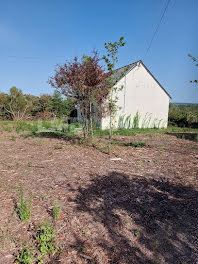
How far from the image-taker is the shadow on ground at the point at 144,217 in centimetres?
185

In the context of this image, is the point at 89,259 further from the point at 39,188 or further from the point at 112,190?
the point at 39,188

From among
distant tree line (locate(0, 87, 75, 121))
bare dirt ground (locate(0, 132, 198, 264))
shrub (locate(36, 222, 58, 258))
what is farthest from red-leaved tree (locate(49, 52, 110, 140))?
distant tree line (locate(0, 87, 75, 121))

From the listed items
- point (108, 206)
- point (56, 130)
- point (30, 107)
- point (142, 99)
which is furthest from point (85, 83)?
point (30, 107)

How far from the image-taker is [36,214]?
239 cm

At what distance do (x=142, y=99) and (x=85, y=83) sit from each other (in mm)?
8559

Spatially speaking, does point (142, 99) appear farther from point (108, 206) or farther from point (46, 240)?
point (46, 240)

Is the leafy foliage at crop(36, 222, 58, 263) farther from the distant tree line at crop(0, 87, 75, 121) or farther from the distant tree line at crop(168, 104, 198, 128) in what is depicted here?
the distant tree line at crop(168, 104, 198, 128)

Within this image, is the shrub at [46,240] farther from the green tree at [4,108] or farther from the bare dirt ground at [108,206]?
the green tree at [4,108]

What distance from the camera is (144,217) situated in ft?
7.96

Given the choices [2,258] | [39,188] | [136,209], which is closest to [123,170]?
[136,209]

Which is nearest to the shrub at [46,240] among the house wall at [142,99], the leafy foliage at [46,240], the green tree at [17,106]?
the leafy foliage at [46,240]

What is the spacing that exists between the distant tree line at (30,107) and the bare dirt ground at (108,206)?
12.4m

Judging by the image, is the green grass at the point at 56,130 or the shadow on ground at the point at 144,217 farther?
the green grass at the point at 56,130

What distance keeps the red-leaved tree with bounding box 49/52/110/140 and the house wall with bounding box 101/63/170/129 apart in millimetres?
5796
